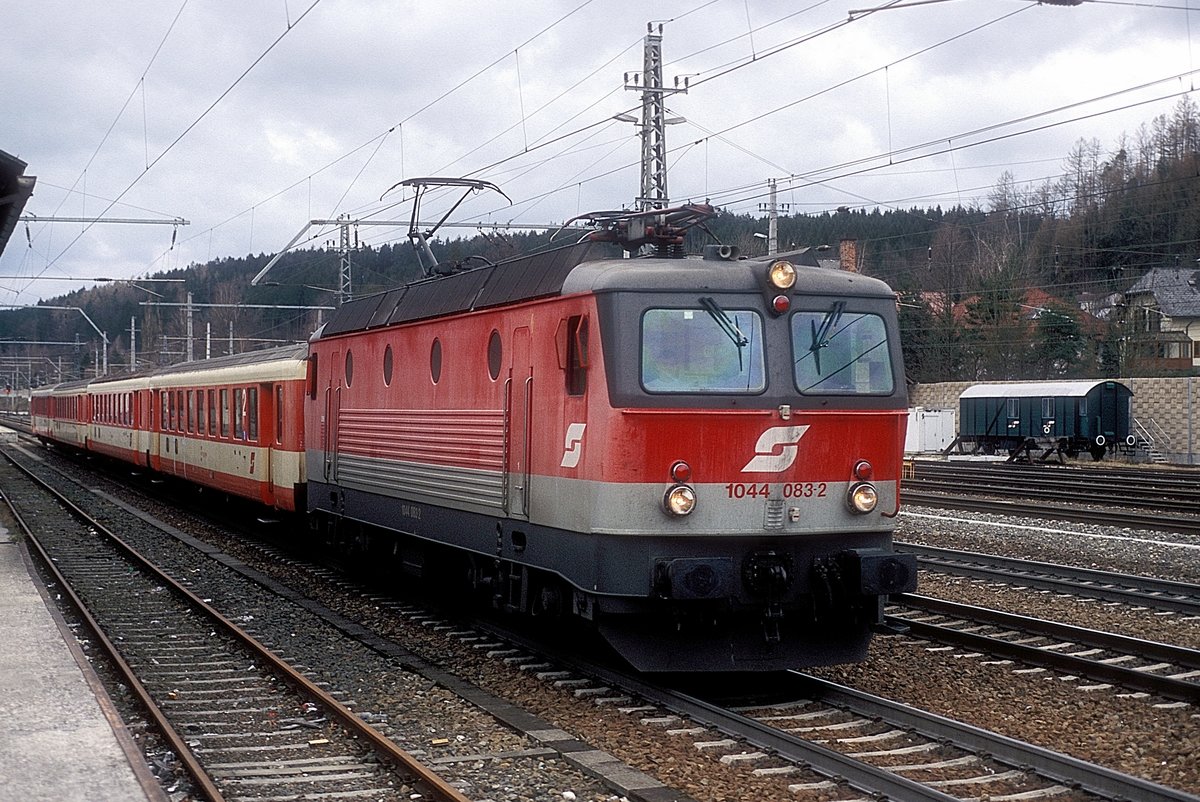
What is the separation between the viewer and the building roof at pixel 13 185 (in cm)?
1534

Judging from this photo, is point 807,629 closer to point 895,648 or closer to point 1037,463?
point 895,648

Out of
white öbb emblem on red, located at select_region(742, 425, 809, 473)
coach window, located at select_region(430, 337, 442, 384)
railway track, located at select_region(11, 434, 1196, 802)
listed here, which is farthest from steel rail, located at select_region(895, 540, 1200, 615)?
coach window, located at select_region(430, 337, 442, 384)

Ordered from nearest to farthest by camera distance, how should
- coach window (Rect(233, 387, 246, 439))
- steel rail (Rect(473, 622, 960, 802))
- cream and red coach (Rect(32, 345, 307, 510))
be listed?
steel rail (Rect(473, 622, 960, 802)) < cream and red coach (Rect(32, 345, 307, 510)) < coach window (Rect(233, 387, 246, 439))

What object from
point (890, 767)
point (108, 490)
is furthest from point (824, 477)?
point (108, 490)

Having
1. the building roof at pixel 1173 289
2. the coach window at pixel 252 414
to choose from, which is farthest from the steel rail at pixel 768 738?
the building roof at pixel 1173 289

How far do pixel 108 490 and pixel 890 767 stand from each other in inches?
1227

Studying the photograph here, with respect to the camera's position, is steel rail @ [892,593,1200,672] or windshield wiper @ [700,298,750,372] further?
steel rail @ [892,593,1200,672]

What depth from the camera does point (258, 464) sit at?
20891mm

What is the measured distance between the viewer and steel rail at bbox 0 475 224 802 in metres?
7.13

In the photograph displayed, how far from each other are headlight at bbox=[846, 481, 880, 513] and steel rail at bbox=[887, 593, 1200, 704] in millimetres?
1555

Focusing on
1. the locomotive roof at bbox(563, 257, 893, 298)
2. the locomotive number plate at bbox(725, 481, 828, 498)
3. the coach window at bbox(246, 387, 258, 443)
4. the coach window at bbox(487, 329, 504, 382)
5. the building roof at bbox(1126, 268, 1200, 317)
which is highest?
the building roof at bbox(1126, 268, 1200, 317)

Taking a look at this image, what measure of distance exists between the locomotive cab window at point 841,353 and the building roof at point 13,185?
1061cm

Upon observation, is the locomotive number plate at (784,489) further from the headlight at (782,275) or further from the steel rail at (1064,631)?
the steel rail at (1064,631)

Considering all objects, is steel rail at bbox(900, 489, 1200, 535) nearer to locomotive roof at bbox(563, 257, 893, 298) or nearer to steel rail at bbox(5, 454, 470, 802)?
locomotive roof at bbox(563, 257, 893, 298)
